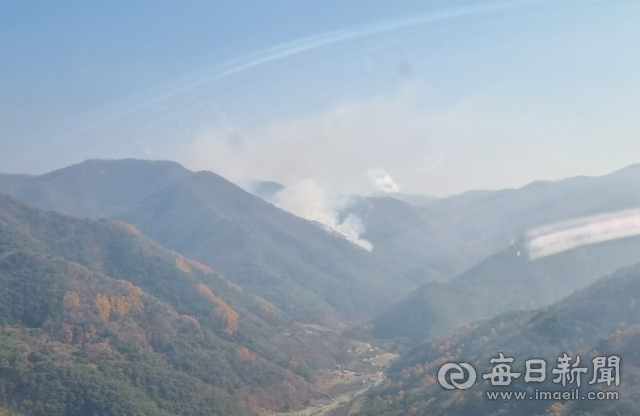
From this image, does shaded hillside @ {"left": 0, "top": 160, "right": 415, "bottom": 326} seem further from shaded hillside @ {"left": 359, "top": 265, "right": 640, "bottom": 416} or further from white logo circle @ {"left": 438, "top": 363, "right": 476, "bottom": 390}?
white logo circle @ {"left": 438, "top": 363, "right": 476, "bottom": 390}

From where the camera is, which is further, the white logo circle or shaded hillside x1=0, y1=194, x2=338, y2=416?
shaded hillside x1=0, y1=194, x2=338, y2=416

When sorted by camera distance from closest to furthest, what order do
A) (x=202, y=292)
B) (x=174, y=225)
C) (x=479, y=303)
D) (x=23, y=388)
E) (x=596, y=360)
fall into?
(x=596, y=360), (x=23, y=388), (x=202, y=292), (x=479, y=303), (x=174, y=225)

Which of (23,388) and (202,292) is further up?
(202,292)

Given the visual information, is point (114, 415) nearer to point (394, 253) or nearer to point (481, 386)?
point (481, 386)

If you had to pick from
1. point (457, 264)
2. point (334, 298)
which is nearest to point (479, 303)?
point (334, 298)

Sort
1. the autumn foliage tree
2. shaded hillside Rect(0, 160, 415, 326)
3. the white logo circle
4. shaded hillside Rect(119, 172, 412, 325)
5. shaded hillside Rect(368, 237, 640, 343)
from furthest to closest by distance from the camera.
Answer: shaded hillside Rect(0, 160, 415, 326) → shaded hillside Rect(119, 172, 412, 325) → shaded hillside Rect(368, 237, 640, 343) → the autumn foliage tree → the white logo circle

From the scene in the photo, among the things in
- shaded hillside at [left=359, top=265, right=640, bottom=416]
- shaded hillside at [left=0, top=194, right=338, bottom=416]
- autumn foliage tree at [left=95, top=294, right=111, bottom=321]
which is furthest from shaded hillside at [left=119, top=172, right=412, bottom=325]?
autumn foliage tree at [left=95, top=294, right=111, bottom=321]

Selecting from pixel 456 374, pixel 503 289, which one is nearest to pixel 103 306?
pixel 456 374

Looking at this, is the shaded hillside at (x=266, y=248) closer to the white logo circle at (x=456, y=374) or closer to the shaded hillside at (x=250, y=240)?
the shaded hillside at (x=250, y=240)
